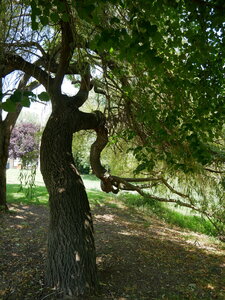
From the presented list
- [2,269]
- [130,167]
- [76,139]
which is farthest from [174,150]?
[76,139]

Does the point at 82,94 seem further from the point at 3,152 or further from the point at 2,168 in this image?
the point at 2,168

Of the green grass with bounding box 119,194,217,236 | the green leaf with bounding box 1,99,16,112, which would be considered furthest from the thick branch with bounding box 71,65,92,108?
the green grass with bounding box 119,194,217,236

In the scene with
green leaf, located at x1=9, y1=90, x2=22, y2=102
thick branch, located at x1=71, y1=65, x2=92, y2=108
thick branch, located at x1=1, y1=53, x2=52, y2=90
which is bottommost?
green leaf, located at x1=9, y1=90, x2=22, y2=102

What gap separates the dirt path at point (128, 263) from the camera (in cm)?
375

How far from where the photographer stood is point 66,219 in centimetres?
369

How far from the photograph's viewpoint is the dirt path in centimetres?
375

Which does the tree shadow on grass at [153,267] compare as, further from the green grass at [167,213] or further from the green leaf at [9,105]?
the green leaf at [9,105]

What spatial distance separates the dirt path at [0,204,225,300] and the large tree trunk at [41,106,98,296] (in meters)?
0.25

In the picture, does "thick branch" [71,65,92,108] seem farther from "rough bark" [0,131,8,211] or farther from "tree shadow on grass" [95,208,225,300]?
"rough bark" [0,131,8,211]

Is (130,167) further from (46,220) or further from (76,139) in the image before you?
(46,220)

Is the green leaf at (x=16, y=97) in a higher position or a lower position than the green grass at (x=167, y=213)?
higher

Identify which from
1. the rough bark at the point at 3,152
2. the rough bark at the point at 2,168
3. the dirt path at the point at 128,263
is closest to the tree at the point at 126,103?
the dirt path at the point at 128,263

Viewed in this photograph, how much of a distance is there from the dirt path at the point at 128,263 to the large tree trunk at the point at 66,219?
0.80 ft

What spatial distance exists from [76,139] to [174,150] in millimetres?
5234
